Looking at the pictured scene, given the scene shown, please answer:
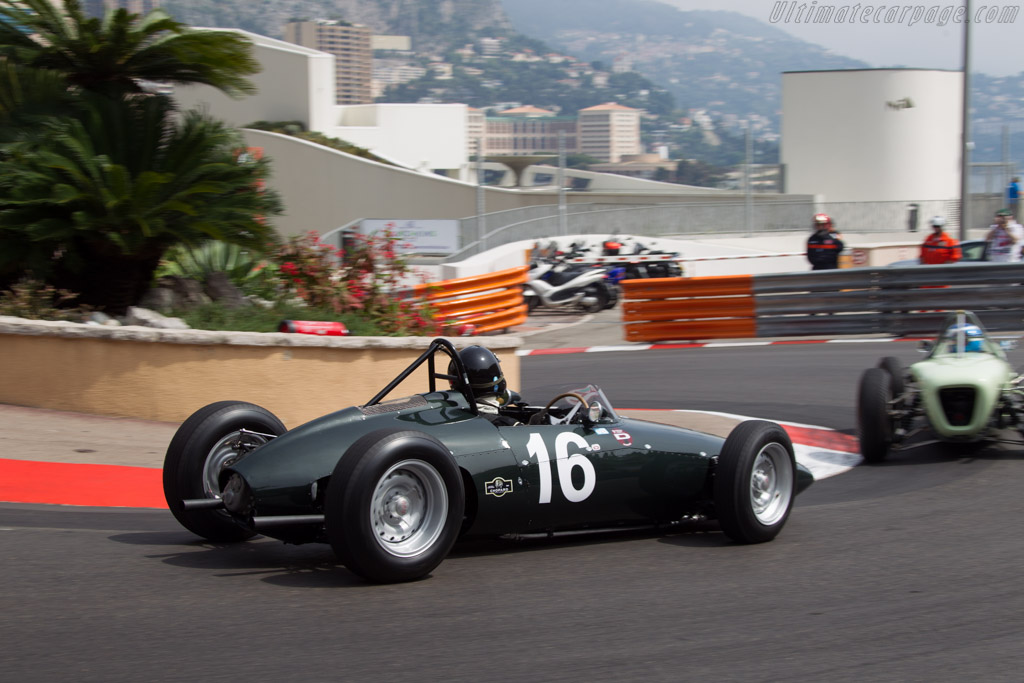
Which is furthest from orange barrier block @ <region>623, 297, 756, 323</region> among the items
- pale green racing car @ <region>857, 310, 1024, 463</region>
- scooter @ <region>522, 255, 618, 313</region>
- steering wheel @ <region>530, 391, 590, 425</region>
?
steering wheel @ <region>530, 391, 590, 425</region>

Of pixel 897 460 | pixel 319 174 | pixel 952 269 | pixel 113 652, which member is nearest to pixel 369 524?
pixel 113 652

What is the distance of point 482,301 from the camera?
1791cm

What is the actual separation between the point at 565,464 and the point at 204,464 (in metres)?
1.90

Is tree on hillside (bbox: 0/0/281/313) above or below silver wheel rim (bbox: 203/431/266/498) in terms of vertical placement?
above

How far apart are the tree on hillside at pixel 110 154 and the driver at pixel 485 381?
4773 mm

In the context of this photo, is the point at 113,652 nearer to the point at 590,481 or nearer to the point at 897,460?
the point at 590,481

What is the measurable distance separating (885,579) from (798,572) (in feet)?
1.40

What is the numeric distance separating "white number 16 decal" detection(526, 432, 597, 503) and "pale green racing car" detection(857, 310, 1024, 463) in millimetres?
3850

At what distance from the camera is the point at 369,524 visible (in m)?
4.91

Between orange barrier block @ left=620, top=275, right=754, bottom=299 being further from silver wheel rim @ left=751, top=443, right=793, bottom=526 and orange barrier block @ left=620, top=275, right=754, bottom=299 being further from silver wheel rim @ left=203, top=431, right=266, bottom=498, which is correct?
silver wheel rim @ left=203, top=431, right=266, bottom=498

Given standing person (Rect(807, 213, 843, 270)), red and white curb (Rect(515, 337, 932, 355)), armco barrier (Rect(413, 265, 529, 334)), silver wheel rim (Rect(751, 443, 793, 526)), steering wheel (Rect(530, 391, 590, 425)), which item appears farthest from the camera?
standing person (Rect(807, 213, 843, 270))

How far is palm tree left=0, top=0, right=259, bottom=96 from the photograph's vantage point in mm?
10867

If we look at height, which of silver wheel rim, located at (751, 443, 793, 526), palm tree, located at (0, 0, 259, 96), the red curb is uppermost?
palm tree, located at (0, 0, 259, 96)

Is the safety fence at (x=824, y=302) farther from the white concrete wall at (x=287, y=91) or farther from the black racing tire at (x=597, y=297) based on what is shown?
the white concrete wall at (x=287, y=91)
